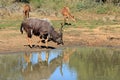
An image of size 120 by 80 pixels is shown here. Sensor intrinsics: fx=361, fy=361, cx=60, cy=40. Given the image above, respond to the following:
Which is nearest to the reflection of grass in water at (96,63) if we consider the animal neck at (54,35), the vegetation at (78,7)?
the animal neck at (54,35)

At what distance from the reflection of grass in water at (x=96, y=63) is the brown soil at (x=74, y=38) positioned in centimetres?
137

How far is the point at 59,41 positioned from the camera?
1858cm

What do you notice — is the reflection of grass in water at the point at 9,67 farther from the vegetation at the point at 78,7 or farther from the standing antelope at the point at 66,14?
the vegetation at the point at 78,7

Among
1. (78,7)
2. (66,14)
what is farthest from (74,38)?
(78,7)

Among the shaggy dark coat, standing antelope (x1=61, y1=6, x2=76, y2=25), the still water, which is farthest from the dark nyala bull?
standing antelope (x1=61, y1=6, x2=76, y2=25)

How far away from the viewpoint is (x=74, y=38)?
20312mm

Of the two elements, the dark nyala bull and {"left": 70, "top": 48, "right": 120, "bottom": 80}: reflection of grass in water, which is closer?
{"left": 70, "top": 48, "right": 120, "bottom": 80}: reflection of grass in water

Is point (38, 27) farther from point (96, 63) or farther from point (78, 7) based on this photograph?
point (78, 7)

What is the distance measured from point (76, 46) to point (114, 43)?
2.22 m

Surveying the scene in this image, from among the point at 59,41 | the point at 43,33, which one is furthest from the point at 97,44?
the point at 43,33

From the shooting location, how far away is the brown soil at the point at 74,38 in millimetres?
17828

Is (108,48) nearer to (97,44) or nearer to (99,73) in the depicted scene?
(97,44)

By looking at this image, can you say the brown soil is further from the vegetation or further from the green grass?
the vegetation

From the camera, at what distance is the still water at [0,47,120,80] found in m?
12.6
